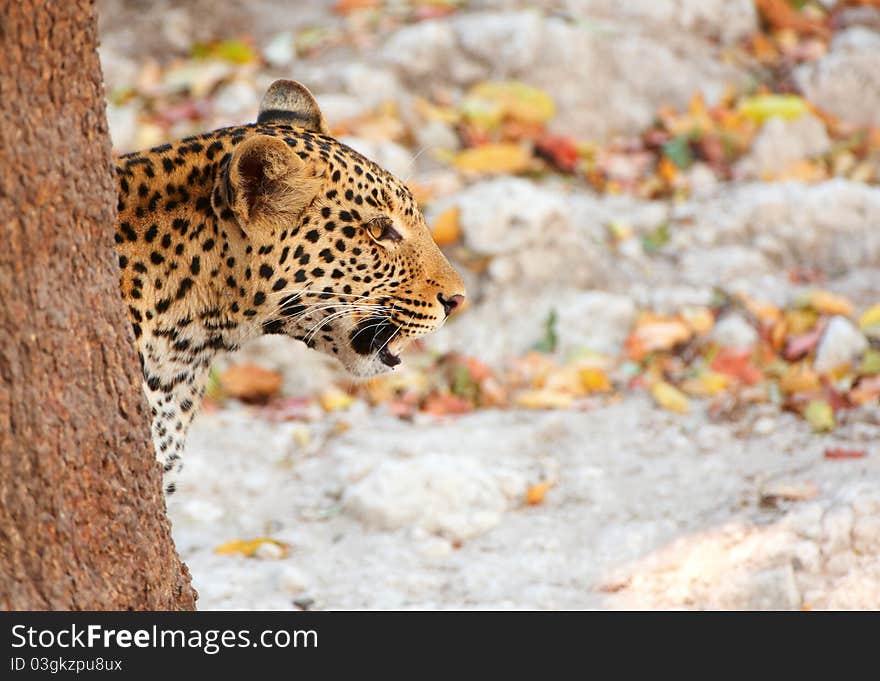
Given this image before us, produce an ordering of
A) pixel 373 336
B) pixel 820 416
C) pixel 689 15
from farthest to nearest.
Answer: pixel 689 15 < pixel 820 416 < pixel 373 336

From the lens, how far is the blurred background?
581cm

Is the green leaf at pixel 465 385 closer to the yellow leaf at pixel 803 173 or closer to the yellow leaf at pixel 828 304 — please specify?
the yellow leaf at pixel 828 304

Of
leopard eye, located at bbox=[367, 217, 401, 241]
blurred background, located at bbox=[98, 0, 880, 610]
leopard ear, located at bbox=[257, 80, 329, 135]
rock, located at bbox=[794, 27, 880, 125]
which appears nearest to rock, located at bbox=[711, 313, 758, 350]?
blurred background, located at bbox=[98, 0, 880, 610]

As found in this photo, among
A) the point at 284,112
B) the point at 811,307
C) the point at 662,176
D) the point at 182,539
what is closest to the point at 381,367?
the point at 284,112

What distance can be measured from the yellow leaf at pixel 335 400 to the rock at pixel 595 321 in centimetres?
137

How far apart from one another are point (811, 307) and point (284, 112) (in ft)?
14.0

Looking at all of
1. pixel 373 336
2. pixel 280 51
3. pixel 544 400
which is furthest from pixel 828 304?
pixel 280 51

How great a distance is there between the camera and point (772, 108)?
32.4 feet

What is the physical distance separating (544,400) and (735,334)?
1.28 metres

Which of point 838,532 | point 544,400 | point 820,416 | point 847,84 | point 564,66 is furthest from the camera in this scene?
point 847,84

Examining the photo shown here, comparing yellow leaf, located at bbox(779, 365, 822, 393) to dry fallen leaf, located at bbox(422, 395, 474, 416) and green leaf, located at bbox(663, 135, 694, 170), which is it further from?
green leaf, located at bbox(663, 135, 694, 170)

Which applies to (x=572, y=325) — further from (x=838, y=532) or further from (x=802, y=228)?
(x=838, y=532)

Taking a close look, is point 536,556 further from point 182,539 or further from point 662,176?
point 662,176
